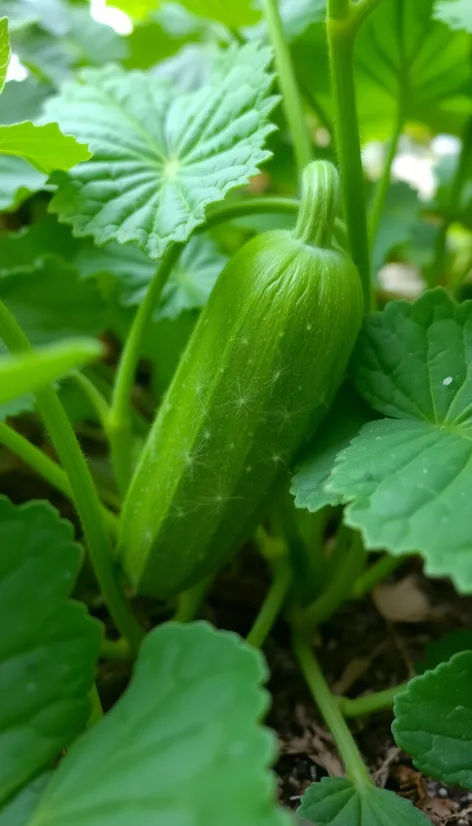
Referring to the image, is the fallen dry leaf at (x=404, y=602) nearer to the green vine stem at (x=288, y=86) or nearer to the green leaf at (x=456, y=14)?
the green vine stem at (x=288, y=86)

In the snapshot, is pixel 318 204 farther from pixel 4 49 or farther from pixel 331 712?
pixel 331 712

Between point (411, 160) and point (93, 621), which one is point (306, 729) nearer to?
point (93, 621)

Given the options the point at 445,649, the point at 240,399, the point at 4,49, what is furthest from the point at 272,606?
the point at 4,49

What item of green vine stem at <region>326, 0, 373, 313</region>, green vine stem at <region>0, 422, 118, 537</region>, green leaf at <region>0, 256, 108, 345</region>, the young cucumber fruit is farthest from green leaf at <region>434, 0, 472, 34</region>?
green vine stem at <region>0, 422, 118, 537</region>

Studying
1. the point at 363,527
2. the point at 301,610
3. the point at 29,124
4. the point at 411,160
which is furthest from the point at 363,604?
the point at 411,160

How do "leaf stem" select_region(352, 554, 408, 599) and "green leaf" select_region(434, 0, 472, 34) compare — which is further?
"leaf stem" select_region(352, 554, 408, 599)

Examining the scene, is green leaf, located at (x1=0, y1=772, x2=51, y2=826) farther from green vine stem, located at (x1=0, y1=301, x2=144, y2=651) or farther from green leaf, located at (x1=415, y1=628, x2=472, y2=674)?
green leaf, located at (x1=415, y1=628, x2=472, y2=674)

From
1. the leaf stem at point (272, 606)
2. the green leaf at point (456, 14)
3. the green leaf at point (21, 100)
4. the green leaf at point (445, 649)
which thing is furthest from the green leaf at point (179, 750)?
the green leaf at point (21, 100)
